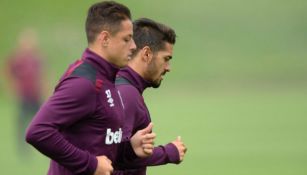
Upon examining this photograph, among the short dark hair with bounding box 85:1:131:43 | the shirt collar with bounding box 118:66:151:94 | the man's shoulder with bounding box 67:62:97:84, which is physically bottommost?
the shirt collar with bounding box 118:66:151:94

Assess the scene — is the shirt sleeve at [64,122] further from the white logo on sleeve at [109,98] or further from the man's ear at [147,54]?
the man's ear at [147,54]

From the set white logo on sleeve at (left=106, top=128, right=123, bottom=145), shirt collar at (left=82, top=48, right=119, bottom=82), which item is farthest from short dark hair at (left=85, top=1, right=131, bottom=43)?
white logo on sleeve at (left=106, top=128, right=123, bottom=145)

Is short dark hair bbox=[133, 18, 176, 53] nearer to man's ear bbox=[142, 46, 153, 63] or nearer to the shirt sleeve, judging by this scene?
man's ear bbox=[142, 46, 153, 63]

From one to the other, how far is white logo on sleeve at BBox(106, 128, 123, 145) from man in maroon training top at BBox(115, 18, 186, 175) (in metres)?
0.15

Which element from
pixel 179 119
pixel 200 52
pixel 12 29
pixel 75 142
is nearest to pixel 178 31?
pixel 200 52

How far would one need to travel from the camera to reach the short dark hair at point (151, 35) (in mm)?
4117

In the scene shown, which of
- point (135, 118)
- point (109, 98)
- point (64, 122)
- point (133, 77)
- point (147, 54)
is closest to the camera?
point (64, 122)

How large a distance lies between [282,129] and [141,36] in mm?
7070

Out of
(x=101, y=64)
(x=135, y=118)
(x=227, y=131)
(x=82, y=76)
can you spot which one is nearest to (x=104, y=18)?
A: (x=101, y=64)

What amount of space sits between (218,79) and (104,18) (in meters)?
12.4

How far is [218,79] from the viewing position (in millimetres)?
15688

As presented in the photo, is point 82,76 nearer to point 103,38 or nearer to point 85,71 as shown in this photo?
point 85,71

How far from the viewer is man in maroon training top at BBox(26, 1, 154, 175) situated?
3.02m

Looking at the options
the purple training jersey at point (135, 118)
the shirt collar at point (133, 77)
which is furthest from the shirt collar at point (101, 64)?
the shirt collar at point (133, 77)
